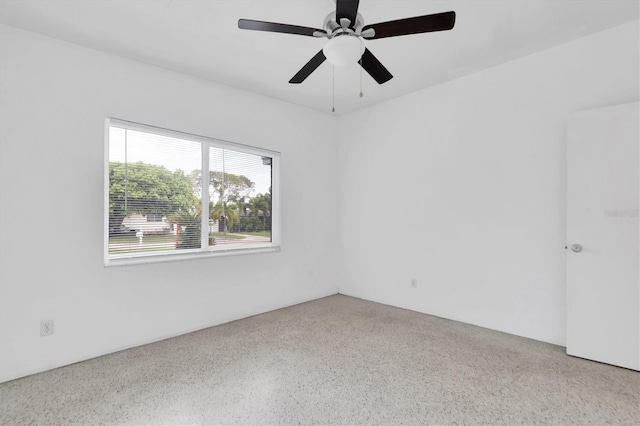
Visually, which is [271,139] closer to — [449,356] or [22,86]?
[22,86]

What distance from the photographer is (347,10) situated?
1752 millimetres

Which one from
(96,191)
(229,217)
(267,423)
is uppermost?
(96,191)

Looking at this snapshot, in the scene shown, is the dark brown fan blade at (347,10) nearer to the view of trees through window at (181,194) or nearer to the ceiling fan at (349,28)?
the ceiling fan at (349,28)

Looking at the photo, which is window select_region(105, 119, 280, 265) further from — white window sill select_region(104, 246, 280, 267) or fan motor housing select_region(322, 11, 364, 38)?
fan motor housing select_region(322, 11, 364, 38)

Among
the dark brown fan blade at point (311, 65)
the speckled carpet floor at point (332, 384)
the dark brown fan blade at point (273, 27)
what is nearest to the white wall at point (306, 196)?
the speckled carpet floor at point (332, 384)

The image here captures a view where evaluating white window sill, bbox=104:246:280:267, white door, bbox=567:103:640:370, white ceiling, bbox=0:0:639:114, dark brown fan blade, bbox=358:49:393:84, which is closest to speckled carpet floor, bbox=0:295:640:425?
white door, bbox=567:103:640:370

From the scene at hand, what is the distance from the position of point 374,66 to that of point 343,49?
20.6 inches

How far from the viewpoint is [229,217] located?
372cm

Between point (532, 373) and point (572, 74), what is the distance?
2579mm

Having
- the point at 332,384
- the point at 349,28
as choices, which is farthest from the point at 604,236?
the point at 349,28

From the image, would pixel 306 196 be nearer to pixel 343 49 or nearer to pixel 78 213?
pixel 78 213

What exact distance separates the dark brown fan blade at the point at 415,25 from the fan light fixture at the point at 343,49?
0.14 meters

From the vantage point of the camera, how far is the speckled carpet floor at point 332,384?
6.21 feet

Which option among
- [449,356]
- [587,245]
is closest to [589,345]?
[587,245]
